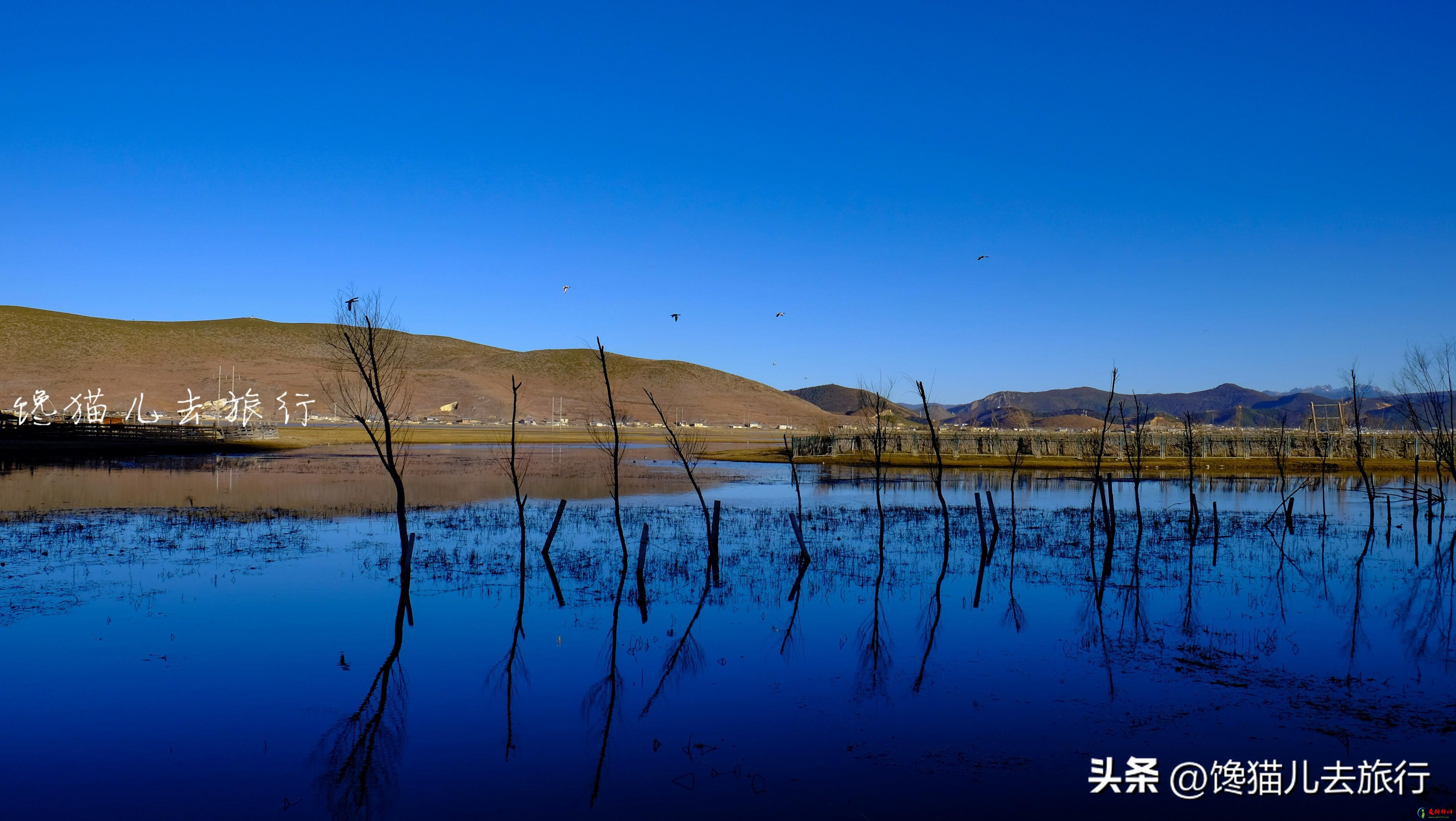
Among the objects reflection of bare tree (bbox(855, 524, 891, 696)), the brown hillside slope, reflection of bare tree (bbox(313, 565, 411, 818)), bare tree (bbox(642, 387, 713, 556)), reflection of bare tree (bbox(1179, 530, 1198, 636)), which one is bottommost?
reflection of bare tree (bbox(313, 565, 411, 818))

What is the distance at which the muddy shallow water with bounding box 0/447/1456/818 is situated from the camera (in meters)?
7.82

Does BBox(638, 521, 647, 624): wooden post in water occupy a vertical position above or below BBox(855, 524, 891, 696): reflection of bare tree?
above

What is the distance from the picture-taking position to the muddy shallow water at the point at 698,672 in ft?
25.6

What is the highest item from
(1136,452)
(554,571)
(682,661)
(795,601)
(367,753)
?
(1136,452)

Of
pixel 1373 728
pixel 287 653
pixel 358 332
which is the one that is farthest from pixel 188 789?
pixel 1373 728

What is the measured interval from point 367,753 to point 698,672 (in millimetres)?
4019

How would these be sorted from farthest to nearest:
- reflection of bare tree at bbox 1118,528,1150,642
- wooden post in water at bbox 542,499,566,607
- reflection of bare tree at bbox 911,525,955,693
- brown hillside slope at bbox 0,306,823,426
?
1. brown hillside slope at bbox 0,306,823,426
2. wooden post in water at bbox 542,499,566,607
3. reflection of bare tree at bbox 1118,528,1150,642
4. reflection of bare tree at bbox 911,525,955,693

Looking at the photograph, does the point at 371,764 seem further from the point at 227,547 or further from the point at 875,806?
the point at 227,547

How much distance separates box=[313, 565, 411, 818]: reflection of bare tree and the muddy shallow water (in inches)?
1.7

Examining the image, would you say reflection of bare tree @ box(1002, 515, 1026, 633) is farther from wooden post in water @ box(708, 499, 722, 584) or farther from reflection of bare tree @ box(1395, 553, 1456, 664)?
wooden post in water @ box(708, 499, 722, 584)

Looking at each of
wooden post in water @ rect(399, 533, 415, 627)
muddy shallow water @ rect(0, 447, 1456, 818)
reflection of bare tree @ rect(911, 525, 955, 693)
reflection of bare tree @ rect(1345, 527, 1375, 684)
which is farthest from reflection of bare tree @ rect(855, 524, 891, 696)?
wooden post in water @ rect(399, 533, 415, 627)

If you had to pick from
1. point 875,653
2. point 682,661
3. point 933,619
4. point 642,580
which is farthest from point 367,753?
point 933,619

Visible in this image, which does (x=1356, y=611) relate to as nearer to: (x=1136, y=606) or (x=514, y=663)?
(x=1136, y=606)

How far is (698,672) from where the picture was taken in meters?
11.3
